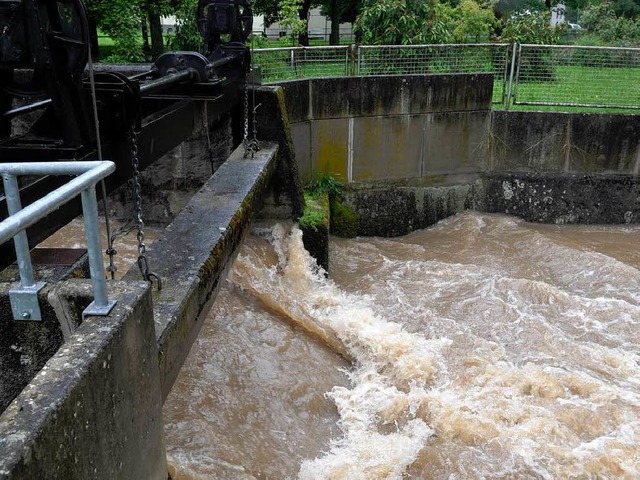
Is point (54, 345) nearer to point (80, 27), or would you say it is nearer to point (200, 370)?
point (80, 27)

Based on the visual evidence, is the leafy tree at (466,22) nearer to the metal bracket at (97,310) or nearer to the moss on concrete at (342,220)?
the moss on concrete at (342,220)

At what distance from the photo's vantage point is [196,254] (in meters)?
5.05

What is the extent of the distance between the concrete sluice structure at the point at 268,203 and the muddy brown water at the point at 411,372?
777 mm

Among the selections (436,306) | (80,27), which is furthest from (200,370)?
(436,306)

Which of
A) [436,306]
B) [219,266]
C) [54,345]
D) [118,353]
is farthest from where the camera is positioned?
[436,306]

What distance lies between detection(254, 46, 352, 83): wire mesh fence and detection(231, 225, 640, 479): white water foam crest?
14.0ft

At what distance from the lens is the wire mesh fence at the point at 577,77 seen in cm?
1127

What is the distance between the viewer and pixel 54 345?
306 centimetres

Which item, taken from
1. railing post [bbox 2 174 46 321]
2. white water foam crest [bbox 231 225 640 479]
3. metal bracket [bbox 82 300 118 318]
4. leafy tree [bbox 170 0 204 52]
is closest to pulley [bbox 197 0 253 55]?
white water foam crest [bbox 231 225 640 479]

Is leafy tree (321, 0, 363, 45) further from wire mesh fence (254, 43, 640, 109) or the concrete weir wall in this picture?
the concrete weir wall

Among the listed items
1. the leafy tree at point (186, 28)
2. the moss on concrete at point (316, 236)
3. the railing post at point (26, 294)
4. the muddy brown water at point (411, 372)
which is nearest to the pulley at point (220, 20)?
the moss on concrete at point (316, 236)

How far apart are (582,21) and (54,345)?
24.2m

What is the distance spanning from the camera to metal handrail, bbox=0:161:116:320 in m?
2.13

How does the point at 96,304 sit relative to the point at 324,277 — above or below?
above
